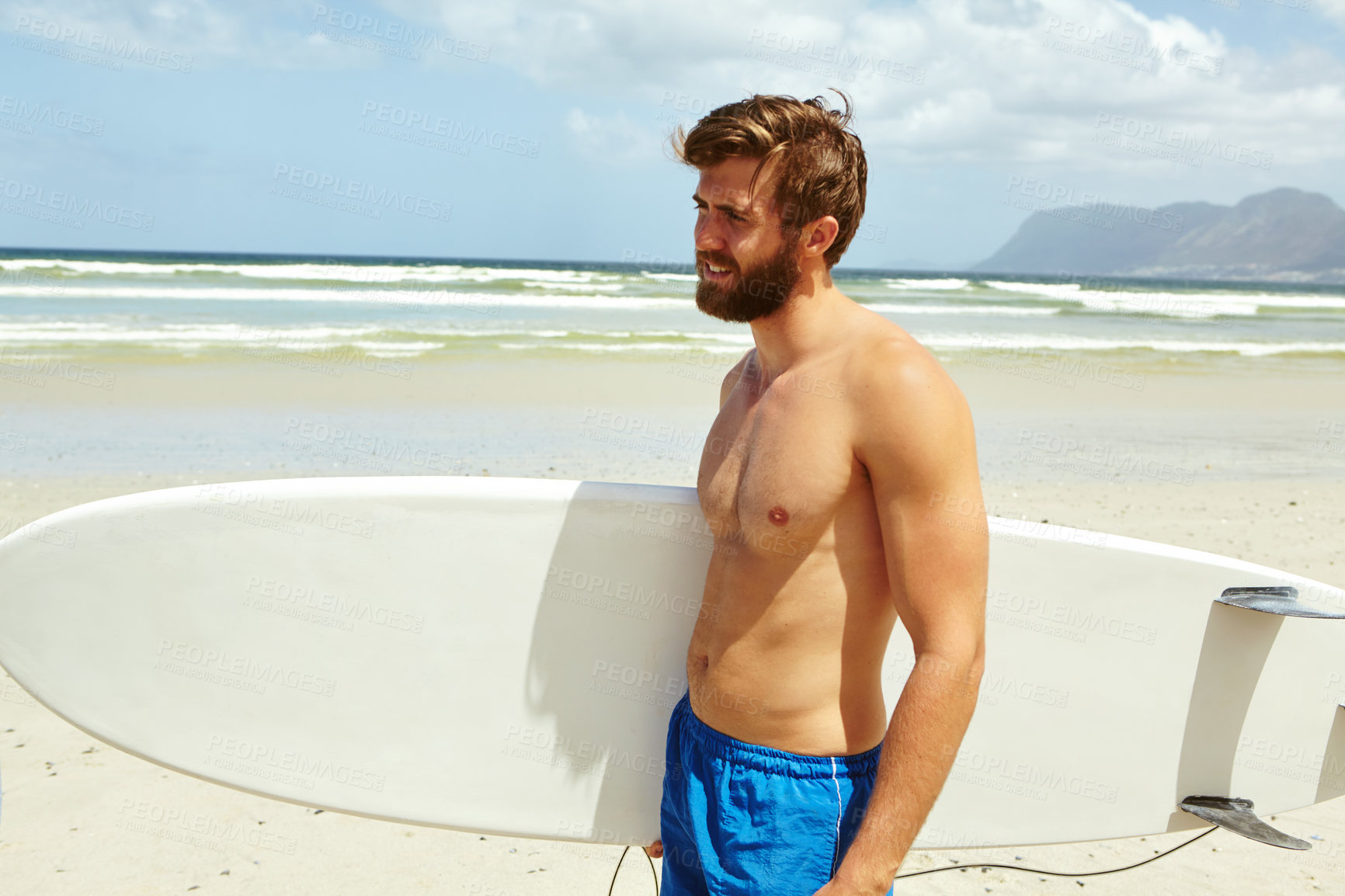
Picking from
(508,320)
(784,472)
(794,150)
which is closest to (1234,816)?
(784,472)

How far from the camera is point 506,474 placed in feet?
17.7

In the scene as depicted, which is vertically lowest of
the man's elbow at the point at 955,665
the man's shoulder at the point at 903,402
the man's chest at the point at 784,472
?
the man's elbow at the point at 955,665

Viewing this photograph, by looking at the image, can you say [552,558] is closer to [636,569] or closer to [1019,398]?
[636,569]

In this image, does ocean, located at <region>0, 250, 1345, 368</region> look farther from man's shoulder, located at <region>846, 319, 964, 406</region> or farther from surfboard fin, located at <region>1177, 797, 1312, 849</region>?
man's shoulder, located at <region>846, 319, 964, 406</region>

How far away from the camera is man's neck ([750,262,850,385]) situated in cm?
125

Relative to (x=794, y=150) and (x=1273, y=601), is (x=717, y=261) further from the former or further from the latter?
(x=1273, y=601)

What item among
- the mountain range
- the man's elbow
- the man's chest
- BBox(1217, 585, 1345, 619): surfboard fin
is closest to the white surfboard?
BBox(1217, 585, 1345, 619): surfboard fin

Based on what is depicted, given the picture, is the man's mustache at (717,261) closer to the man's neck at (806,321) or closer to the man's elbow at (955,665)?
the man's neck at (806,321)

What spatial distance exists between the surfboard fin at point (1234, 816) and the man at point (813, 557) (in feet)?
3.46

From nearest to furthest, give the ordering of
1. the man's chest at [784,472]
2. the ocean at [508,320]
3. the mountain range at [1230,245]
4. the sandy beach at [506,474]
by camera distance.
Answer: the man's chest at [784,472] → the sandy beach at [506,474] → the ocean at [508,320] → the mountain range at [1230,245]

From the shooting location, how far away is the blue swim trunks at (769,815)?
A: 122 cm

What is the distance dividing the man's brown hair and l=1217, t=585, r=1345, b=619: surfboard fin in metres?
1.21

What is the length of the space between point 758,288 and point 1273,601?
4.38ft

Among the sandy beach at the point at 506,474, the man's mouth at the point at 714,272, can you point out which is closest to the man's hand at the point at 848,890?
the man's mouth at the point at 714,272
